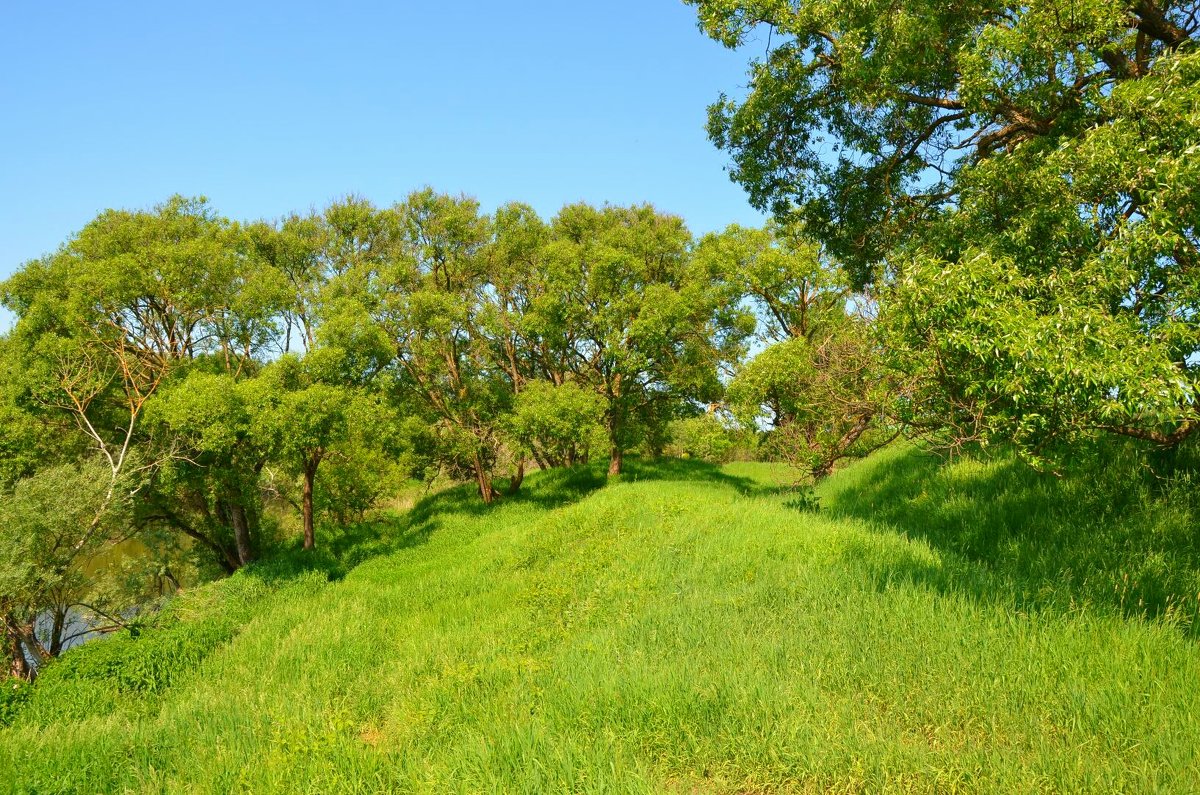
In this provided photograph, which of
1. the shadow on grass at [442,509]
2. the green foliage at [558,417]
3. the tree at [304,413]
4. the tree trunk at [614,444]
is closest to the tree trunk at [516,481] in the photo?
the shadow on grass at [442,509]

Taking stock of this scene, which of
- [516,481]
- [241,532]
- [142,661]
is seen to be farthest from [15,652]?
[516,481]

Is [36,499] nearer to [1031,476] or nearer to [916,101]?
[916,101]

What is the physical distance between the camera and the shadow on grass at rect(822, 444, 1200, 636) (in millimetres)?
6246

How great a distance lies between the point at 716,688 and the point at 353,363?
16870mm

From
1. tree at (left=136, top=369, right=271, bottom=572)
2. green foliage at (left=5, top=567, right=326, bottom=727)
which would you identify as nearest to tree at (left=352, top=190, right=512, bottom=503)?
tree at (left=136, top=369, right=271, bottom=572)

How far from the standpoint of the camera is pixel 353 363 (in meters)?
18.9

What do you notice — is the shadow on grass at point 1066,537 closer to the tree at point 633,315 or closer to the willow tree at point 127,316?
the tree at point 633,315

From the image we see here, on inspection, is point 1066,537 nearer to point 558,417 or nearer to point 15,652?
point 558,417

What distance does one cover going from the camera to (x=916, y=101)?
Result: 932 centimetres

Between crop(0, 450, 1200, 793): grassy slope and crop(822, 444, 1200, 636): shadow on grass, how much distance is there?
0.08 m

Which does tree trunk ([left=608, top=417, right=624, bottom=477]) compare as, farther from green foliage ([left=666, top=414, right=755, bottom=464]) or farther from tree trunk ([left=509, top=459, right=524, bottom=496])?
tree trunk ([left=509, top=459, right=524, bottom=496])

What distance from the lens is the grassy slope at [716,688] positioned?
13.5 ft

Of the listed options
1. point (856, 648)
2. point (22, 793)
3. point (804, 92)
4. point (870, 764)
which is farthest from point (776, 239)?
point (22, 793)

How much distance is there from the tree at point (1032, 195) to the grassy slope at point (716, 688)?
2073 millimetres
